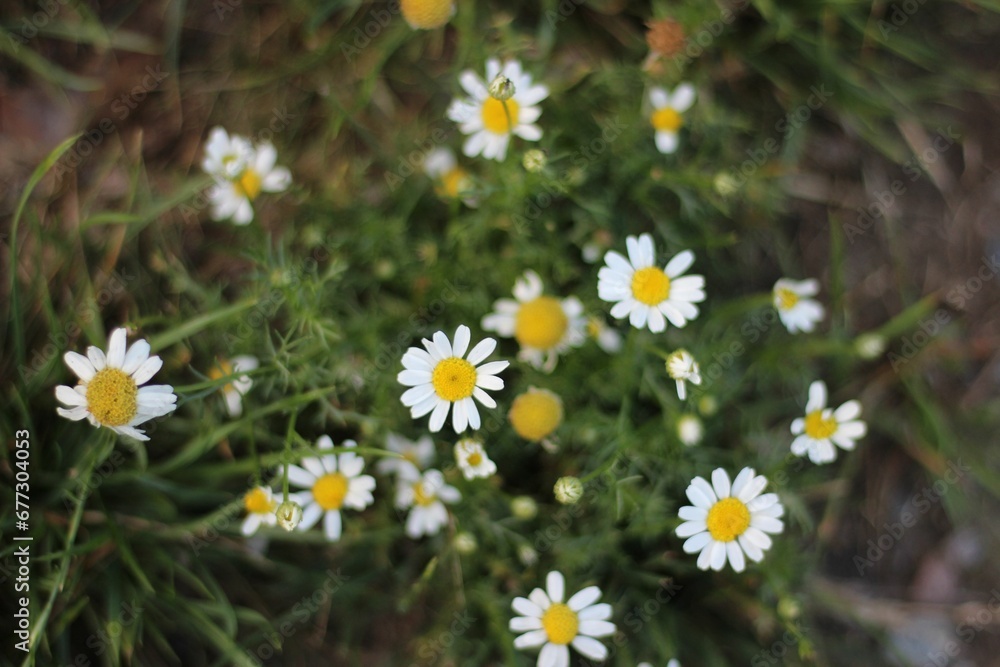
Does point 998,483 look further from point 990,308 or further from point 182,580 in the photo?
point 182,580

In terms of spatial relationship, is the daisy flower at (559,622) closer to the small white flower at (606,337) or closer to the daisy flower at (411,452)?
the daisy flower at (411,452)

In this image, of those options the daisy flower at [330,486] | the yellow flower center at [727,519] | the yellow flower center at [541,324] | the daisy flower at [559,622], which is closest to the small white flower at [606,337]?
the yellow flower center at [541,324]

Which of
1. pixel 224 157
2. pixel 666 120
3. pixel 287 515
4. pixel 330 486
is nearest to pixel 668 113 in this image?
pixel 666 120

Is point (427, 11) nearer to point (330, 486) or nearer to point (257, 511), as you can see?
point (330, 486)

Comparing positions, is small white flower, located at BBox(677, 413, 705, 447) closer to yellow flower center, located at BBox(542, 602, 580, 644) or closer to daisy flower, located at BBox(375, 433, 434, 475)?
yellow flower center, located at BBox(542, 602, 580, 644)

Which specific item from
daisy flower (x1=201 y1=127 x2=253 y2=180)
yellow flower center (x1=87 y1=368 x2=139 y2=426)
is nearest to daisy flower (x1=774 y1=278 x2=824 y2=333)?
daisy flower (x1=201 y1=127 x2=253 y2=180)

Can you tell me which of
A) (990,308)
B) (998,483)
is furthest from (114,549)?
(990,308)
